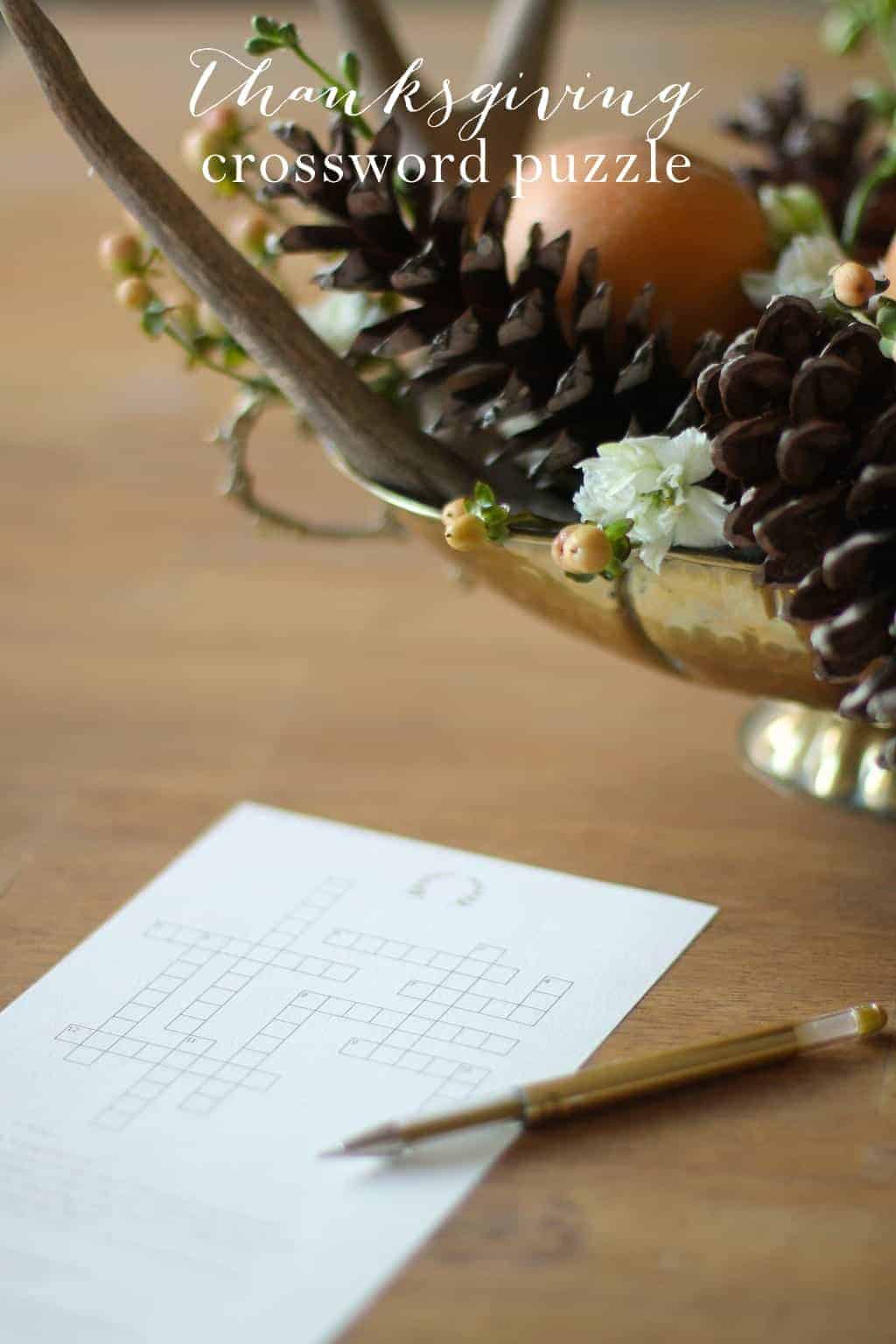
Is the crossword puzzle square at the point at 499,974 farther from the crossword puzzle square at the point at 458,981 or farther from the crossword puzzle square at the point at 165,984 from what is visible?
the crossword puzzle square at the point at 165,984

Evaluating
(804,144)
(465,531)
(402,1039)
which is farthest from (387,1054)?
(804,144)

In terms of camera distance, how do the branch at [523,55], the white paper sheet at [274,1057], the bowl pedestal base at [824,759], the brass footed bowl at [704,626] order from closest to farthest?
1. the white paper sheet at [274,1057]
2. the brass footed bowl at [704,626]
3. the bowl pedestal base at [824,759]
4. the branch at [523,55]

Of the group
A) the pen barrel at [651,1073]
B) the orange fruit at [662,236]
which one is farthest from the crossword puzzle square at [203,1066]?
the orange fruit at [662,236]

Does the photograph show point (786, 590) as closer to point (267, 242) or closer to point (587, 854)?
point (587, 854)

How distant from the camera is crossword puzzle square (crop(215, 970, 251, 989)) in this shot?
562 millimetres

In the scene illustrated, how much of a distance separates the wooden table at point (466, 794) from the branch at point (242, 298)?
0.17 meters

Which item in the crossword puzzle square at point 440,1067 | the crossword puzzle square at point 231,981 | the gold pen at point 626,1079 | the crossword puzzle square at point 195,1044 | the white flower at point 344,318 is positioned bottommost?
the crossword puzzle square at point 231,981

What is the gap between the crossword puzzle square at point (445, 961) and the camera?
562 millimetres

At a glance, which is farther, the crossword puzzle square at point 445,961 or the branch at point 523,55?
the branch at point 523,55

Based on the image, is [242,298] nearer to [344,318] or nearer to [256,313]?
[256,313]

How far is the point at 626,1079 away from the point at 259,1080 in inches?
4.9

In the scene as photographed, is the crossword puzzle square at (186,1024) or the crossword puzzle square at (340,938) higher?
the crossword puzzle square at (340,938)

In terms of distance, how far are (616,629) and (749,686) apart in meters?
0.06

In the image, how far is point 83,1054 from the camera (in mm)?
531
